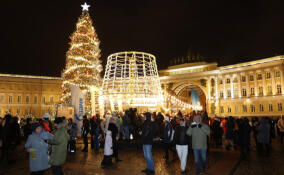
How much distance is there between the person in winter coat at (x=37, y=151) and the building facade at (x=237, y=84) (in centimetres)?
5079

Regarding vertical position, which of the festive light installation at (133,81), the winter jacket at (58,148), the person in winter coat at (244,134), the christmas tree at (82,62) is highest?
the christmas tree at (82,62)

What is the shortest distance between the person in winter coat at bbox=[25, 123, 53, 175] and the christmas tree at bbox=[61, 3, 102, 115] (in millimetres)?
18818

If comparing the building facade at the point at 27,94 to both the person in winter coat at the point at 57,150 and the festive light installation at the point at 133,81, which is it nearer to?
the festive light installation at the point at 133,81

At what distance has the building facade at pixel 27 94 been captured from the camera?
5925 cm

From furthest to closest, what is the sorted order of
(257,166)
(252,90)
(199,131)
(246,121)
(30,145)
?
(252,90)
(246,121)
(257,166)
(199,131)
(30,145)

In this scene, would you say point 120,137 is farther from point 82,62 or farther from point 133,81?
point 82,62

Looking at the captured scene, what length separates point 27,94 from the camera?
62.1 m

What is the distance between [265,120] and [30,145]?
411 inches

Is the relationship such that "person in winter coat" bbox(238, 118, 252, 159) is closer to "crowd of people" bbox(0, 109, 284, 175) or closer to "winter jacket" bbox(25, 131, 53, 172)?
"crowd of people" bbox(0, 109, 284, 175)

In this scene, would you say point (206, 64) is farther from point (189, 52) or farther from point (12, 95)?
point (12, 95)

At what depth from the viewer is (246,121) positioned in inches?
440

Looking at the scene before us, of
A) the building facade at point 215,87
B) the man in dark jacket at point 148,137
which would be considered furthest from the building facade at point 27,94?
the man in dark jacket at point 148,137

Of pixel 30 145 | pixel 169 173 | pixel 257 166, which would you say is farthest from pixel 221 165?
pixel 30 145

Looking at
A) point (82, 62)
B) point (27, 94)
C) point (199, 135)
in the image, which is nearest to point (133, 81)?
point (199, 135)
